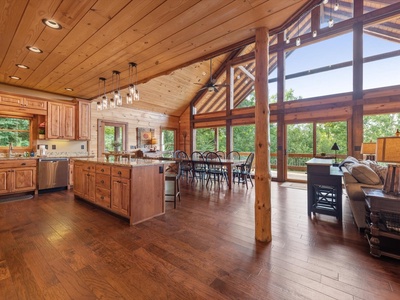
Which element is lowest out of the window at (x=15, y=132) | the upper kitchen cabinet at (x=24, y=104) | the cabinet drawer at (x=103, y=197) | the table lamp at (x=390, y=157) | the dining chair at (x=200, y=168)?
the cabinet drawer at (x=103, y=197)

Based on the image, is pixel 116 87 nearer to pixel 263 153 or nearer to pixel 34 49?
pixel 34 49

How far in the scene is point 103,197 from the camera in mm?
3348

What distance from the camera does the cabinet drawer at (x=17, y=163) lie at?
4.16 m

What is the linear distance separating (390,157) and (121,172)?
10.6 ft

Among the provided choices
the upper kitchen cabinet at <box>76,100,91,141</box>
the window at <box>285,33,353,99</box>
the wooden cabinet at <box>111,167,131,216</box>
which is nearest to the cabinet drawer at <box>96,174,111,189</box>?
the wooden cabinet at <box>111,167,131,216</box>

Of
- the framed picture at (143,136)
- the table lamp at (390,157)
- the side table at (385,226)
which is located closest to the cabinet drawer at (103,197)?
the side table at (385,226)

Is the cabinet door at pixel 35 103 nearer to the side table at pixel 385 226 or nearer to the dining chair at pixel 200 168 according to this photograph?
the dining chair at pixel 200 168

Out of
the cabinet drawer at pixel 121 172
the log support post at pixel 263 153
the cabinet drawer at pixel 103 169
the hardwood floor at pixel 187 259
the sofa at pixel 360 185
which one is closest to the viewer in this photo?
the hardwood floor at pixel 187 259

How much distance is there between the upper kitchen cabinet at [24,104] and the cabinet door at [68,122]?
0.46 meters

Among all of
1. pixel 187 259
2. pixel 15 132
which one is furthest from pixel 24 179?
pixel 187 259

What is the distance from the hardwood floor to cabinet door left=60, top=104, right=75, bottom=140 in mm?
2607

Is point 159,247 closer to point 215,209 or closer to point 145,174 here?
point 145,174

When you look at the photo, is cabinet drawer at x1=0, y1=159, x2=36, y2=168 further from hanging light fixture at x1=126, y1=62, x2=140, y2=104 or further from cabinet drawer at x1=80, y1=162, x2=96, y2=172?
hanging light fixture at x1=126, y1=62, x2=140, y2=104

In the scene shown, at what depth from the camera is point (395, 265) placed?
1.88 m
